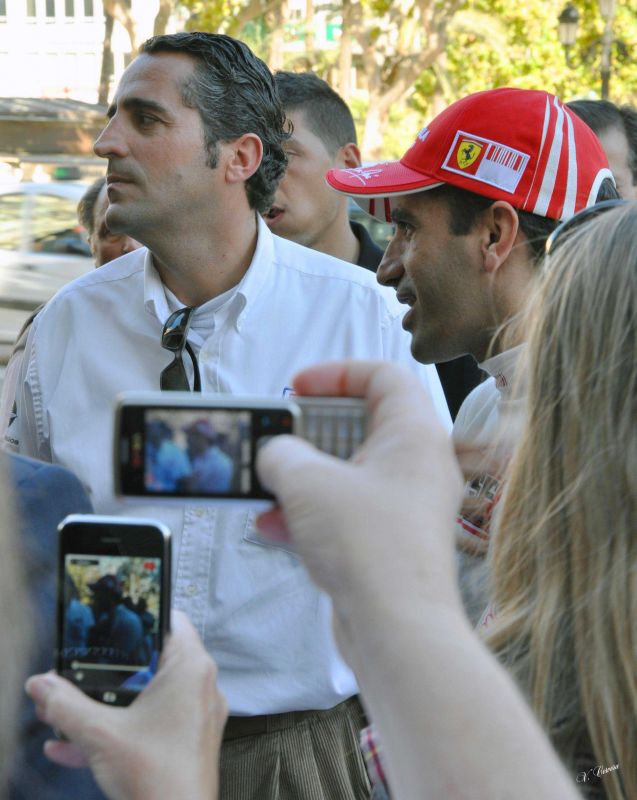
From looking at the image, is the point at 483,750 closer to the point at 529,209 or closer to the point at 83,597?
the point at 83,597

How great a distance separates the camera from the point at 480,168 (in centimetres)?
286

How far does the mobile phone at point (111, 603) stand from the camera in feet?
4.37

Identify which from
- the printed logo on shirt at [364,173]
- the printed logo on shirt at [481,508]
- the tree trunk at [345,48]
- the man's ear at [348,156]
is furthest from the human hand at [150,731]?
the tree trunk at [345,48]

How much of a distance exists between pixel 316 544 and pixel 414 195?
2.08 meters

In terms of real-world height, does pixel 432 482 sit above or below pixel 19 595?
above

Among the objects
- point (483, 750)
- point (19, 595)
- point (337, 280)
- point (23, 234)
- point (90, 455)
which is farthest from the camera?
point (23, 234)

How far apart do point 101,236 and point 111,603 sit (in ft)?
10.7

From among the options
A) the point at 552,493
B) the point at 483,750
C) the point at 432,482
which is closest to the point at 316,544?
the point at 432,482

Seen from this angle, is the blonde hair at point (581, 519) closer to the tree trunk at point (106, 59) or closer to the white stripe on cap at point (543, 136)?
the white stripe on cap at point (543, 136)

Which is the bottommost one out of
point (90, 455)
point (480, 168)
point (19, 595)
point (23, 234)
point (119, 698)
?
point (23, 234)

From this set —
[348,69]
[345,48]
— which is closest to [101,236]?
[345,48]

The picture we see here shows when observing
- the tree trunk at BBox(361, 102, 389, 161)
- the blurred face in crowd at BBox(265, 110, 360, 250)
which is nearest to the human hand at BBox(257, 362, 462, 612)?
the blurred face in crowd at BBox(265, 110, 360, 250)

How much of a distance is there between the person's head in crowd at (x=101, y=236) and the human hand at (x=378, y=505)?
3285 mm

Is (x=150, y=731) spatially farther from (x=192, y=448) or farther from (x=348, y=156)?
(x=348, y=156)
